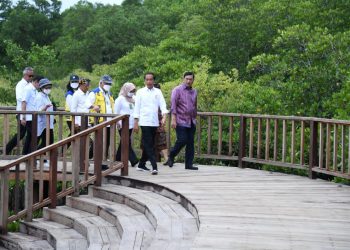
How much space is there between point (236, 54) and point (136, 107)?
19.0 m

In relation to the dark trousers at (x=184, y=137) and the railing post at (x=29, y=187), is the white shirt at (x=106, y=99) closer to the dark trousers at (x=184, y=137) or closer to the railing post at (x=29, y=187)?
the dark trousers at (x=184, y=137)

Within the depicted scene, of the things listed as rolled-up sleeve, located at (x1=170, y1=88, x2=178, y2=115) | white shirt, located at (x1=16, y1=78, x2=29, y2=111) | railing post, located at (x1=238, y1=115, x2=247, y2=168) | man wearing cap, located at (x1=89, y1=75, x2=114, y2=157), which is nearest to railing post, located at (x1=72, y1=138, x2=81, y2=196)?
man wearing cap, located at (x1=89, y1=75, x2=114, y2=157)

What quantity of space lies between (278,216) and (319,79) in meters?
10.1

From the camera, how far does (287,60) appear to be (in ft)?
64.8

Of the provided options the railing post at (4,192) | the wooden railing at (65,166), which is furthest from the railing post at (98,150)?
the railing post at (4,192)

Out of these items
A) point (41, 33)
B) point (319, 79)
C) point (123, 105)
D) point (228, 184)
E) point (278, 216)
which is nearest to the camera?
point (278, 216)

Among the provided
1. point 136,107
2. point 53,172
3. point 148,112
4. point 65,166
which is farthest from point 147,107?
point 53,172

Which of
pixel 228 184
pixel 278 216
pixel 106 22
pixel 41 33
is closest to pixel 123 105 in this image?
pixel 228 184

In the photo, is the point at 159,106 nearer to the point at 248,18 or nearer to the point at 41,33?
the point at 248,18

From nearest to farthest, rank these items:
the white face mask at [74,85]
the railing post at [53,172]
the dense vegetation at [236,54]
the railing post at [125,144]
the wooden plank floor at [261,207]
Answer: the wooden plank floor at [261,207] < the railing post at [53,172] < the railing post at [125,144] < the white face mask at [74,85] < the dense vegetation at [236,54]

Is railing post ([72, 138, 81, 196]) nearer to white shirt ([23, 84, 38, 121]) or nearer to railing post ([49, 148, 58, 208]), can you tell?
railing post ([49, 148, 58, 208])

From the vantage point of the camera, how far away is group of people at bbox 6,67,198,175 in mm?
11352

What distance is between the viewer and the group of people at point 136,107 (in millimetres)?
11352

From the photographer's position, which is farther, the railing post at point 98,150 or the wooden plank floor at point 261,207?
the railing post at point 98,150
